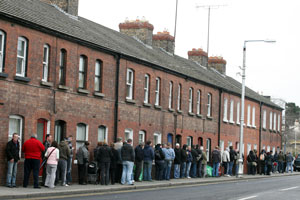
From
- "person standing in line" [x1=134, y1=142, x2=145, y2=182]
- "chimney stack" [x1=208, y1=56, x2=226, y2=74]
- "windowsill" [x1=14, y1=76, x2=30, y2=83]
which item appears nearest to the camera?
"windowsill" [x1=14, y1=76, x2=30, y2=83]

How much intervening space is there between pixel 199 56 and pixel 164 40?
7478 millimetres

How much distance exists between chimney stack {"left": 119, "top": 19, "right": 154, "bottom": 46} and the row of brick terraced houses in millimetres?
70

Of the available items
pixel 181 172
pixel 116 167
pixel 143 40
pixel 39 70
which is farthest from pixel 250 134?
pixel 39 70

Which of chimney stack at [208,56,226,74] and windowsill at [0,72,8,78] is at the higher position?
chimney stack at [208,56,226,74]

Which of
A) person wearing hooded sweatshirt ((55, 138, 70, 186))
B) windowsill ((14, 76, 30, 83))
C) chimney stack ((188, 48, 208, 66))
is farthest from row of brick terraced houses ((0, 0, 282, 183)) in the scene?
chimney stack ((188, 48, 208, 66))

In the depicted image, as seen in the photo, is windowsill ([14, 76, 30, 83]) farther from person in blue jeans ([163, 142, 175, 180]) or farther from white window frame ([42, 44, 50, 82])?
person in blue jeans ([163, 142, 175, 180])

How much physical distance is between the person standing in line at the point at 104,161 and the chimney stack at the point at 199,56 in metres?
28.1

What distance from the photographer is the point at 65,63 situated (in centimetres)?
2703

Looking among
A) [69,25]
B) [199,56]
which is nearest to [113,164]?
[69,25]

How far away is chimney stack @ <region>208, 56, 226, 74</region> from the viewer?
56.2 metres

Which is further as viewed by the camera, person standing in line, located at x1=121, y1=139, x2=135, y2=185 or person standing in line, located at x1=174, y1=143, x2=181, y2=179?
person standing in line, located at x1=174, y1=143, x2=181, y2=179

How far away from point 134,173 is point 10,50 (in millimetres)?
9615

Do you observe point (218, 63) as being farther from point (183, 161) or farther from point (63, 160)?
point (63, 160)

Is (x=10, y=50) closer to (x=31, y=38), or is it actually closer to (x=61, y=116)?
(x=31, y=38)
